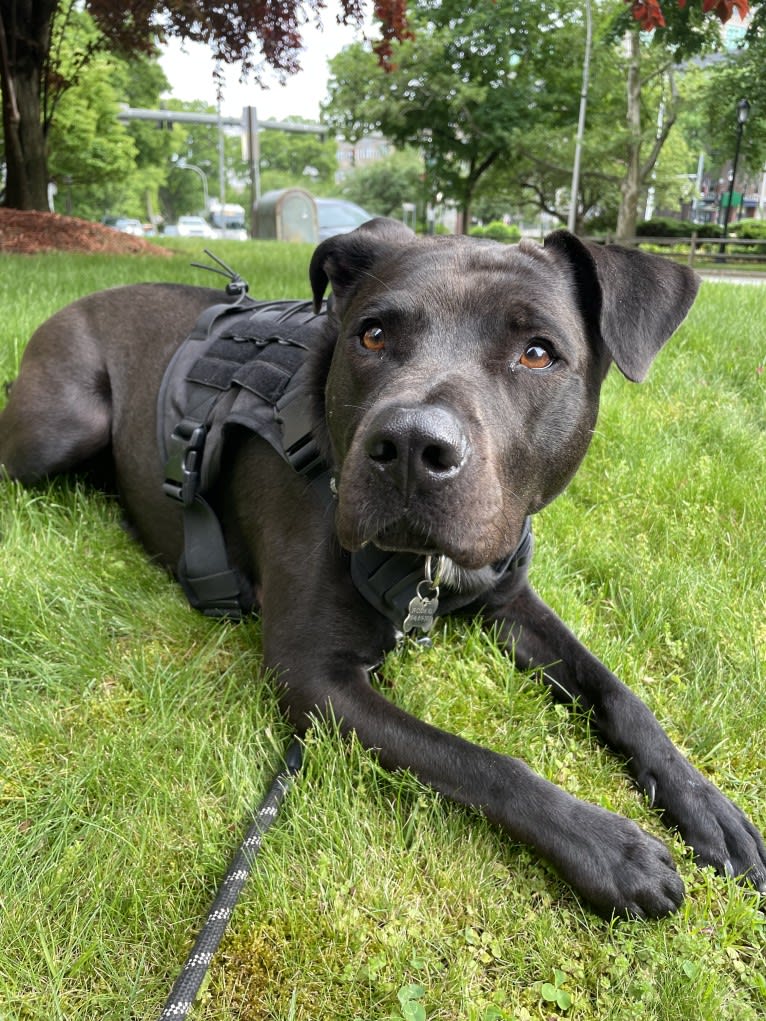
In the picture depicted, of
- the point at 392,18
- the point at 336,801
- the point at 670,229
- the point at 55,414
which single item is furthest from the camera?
the point at 670,229

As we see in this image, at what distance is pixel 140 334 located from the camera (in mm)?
3252

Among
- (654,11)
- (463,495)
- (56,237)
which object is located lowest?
(463,495)

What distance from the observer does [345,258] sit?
8.27 feet

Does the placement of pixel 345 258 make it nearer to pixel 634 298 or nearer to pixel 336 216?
pixel 634 298

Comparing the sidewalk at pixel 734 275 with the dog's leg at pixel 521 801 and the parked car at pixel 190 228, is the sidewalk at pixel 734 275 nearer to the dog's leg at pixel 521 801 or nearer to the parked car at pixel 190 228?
the dog's leg at pixel 521 801

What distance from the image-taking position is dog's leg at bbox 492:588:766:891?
6.02 feet

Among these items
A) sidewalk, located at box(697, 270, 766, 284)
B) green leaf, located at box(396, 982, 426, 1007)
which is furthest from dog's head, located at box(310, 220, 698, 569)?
sidewalk, located at box(697, 270, 766, 284)

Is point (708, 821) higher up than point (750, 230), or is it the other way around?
point (750, 230)

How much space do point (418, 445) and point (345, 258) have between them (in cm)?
115

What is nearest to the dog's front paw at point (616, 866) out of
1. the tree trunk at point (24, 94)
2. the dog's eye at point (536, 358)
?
the dog's eye at point (536, 358)

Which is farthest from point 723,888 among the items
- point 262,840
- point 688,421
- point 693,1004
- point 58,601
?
point 688,421

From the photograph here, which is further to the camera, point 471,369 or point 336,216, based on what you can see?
point 336,216

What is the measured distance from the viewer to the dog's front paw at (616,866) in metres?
1.63

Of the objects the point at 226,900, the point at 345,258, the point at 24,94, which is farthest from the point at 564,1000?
the point at 24,94
